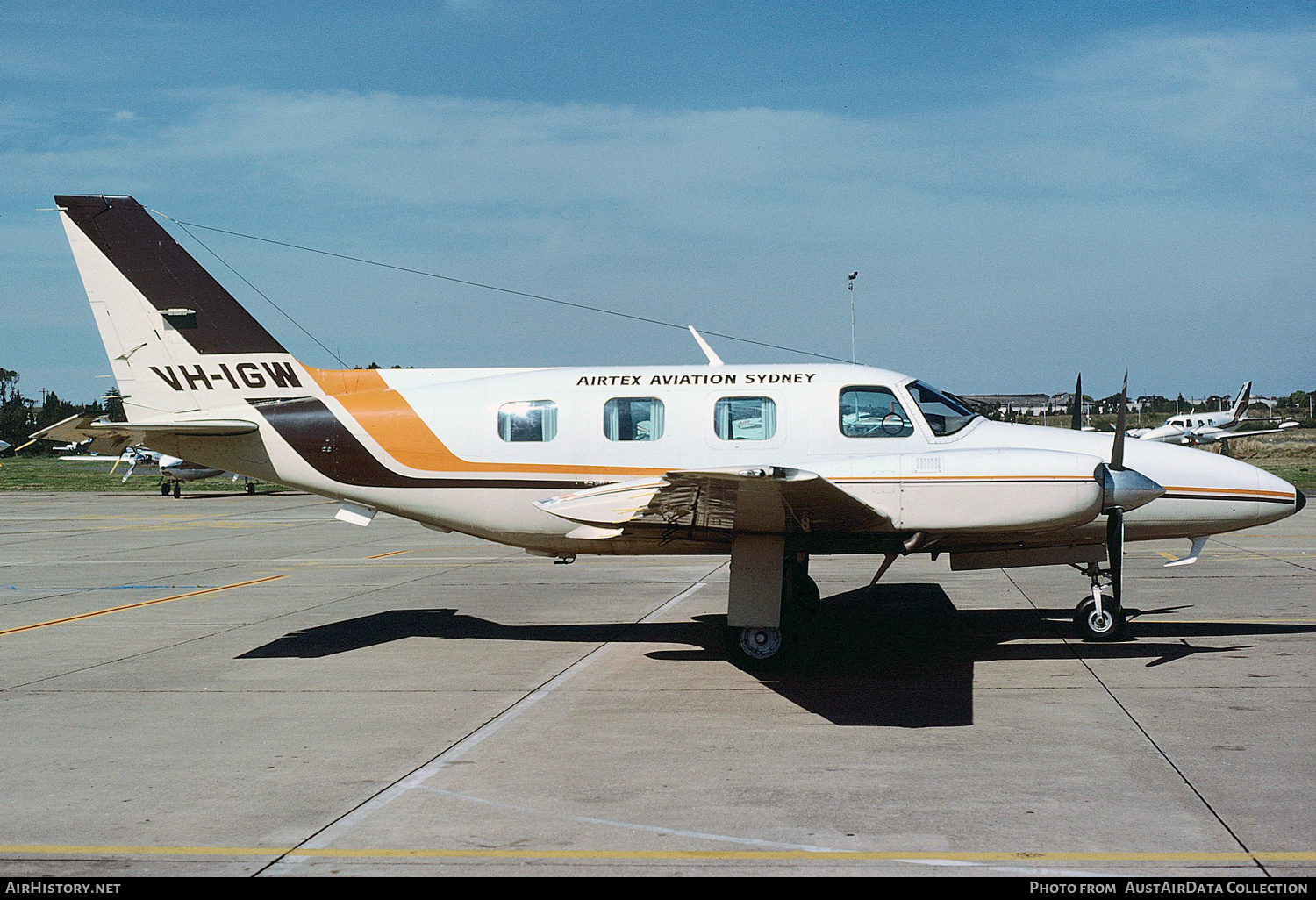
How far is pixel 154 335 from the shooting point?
1198 centimetres

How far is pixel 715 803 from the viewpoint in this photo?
6.09 meters

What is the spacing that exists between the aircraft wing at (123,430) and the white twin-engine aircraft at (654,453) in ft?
0.15

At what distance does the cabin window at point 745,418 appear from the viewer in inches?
422

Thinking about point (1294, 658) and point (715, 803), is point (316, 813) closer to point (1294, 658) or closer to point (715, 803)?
point (715, 803)

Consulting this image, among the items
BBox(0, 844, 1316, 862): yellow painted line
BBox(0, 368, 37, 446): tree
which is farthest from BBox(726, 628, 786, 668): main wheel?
BBox(0, 368, 37, 446): tree

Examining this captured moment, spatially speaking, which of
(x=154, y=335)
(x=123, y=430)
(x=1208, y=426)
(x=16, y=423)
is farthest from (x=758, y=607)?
(x=16, y=423)

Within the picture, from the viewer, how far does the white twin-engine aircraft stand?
29.6 feet

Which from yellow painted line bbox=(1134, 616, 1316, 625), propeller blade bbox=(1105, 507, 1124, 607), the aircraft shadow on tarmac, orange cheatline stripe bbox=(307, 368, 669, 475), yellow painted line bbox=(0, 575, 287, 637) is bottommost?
yellow painted line bbox=(0, 575, 287, 637)

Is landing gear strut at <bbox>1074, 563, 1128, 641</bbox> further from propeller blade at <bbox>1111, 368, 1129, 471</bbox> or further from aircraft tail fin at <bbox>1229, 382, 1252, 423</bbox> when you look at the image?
aircraft tail fin at <bbox>1229, 382, 1252, 423</bbox>

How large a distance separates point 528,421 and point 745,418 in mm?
2297

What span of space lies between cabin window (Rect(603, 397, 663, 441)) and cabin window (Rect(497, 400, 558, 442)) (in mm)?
574

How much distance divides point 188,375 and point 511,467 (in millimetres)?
4061
